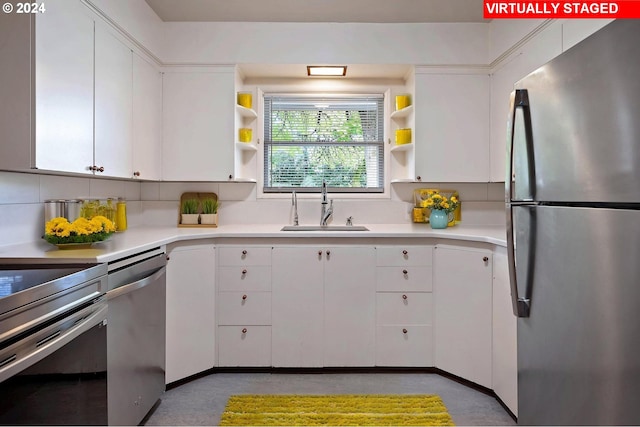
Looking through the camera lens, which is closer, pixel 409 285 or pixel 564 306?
pixel 564 306

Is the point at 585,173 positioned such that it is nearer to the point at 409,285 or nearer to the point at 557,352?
the point at 557,352

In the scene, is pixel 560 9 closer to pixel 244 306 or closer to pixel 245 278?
pixel 245 278

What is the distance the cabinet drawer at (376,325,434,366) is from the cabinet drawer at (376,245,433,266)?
1.38ft

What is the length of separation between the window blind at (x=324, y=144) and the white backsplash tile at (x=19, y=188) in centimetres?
164

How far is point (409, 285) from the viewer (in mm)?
2623

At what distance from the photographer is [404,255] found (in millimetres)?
2627

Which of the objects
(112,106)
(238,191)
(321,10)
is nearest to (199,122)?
(238,191)

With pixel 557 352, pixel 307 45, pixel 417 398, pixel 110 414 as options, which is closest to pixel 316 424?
pixel 417 398

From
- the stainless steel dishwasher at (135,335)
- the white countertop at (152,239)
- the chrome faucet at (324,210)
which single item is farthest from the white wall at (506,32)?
the stainless steel dishwasher at (135,335)

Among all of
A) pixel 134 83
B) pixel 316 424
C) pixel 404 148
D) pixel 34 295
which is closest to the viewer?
pixel 34 295

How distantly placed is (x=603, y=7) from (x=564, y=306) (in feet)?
5.27

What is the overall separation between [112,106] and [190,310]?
50.6 inches

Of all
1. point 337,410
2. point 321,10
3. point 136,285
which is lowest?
point 337,410

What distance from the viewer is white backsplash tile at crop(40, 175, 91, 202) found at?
2146 millimetres
